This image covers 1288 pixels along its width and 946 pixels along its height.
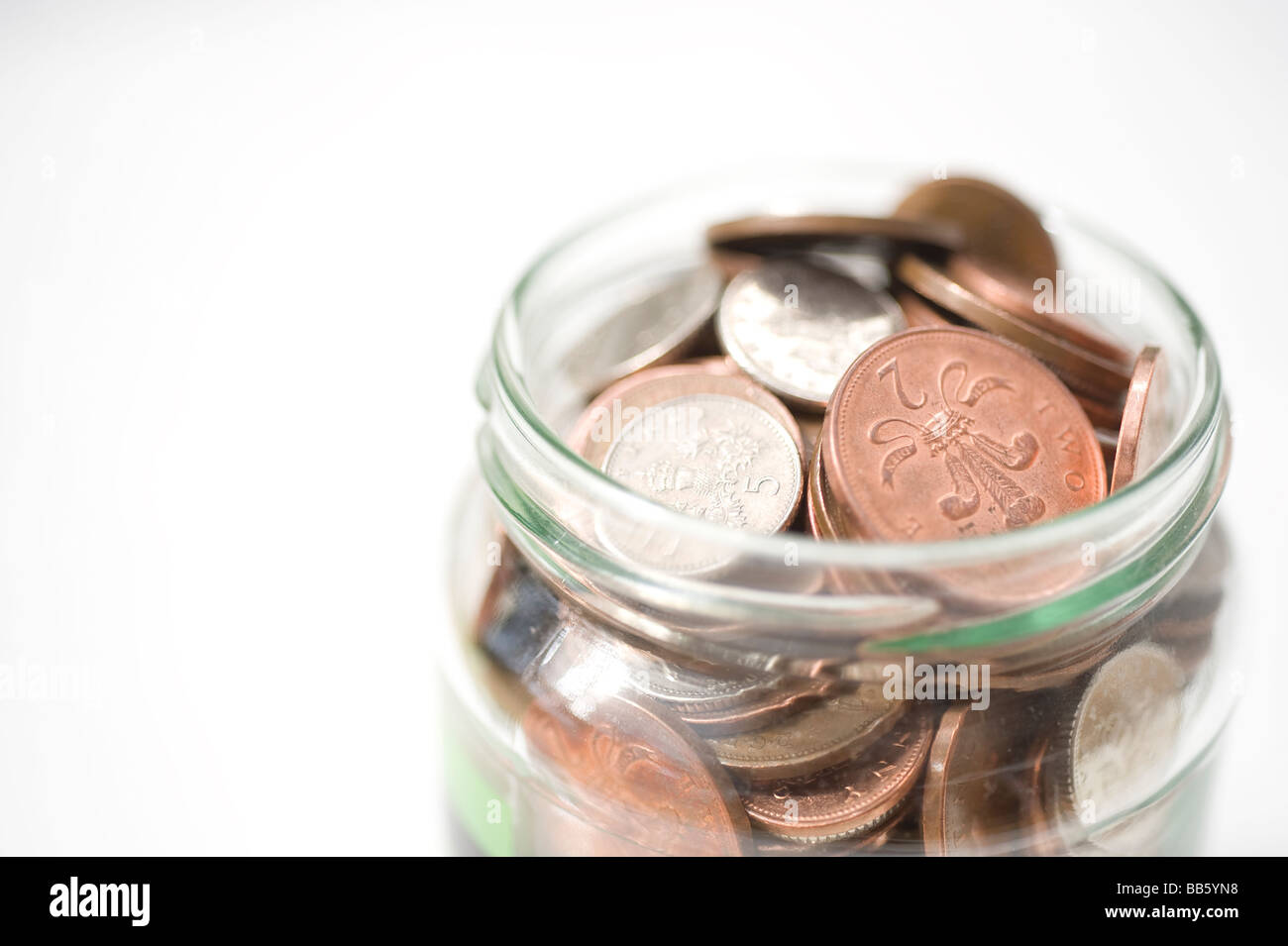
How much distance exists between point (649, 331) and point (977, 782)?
2.64 ft

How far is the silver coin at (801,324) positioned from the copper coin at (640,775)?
467 millimetres

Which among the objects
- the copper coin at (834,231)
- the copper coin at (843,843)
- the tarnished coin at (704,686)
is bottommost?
the copper coin at (843,843)

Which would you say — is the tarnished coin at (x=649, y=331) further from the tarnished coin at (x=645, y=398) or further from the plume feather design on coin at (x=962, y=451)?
the plume feather design on coin at (x=962, y=451)

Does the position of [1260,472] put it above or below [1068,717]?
above

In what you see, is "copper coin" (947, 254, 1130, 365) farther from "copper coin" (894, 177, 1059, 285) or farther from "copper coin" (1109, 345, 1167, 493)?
"copper coin" (894, 177, 1059, 285)

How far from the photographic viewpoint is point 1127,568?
1.21 metres

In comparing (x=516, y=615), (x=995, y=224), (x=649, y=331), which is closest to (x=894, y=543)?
(x=516, y=615)

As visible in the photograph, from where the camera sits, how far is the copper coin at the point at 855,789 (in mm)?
1208

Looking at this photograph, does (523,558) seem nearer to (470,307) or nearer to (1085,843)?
(1085,843)

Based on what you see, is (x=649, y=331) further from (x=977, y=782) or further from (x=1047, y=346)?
(x=977, y=782)

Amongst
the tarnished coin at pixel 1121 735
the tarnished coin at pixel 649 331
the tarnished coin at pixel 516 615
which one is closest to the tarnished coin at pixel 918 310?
the tarnished coin at pixel 649 331

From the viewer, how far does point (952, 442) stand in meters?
1.27
